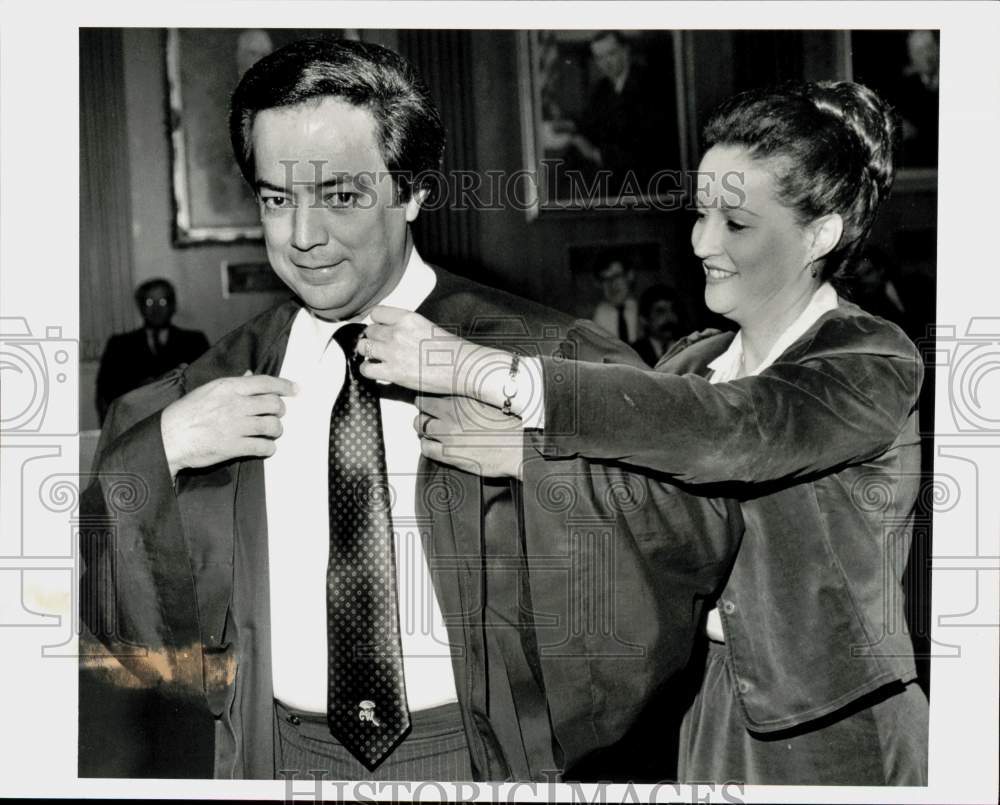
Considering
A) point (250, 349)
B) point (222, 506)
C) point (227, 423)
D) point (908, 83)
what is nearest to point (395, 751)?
point (222, 506)

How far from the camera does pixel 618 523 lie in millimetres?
2260

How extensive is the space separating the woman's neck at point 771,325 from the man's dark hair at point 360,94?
732 millimetres

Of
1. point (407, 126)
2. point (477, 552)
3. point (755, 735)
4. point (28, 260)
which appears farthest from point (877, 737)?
point (28, 260)

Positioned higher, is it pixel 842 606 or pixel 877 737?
pixel 842 606

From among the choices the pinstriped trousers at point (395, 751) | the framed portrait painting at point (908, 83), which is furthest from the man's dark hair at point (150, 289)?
the framed portrait painting at point (908, 83)

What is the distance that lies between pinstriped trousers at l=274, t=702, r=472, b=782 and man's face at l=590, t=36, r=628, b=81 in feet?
4.38

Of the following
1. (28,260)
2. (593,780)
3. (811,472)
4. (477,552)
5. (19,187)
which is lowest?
(593,780)

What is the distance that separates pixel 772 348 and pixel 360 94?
954 millimetres

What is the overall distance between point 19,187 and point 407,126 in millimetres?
876

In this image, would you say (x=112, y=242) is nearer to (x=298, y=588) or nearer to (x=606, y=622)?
(x=298, y=588)

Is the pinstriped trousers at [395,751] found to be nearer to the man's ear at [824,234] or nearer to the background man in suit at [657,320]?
the background man in suit at [657,320]

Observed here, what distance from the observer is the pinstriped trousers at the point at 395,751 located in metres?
2.29

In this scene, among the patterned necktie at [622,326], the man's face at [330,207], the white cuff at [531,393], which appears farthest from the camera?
the patterned necktie at [622,326]

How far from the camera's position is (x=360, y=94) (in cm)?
221
